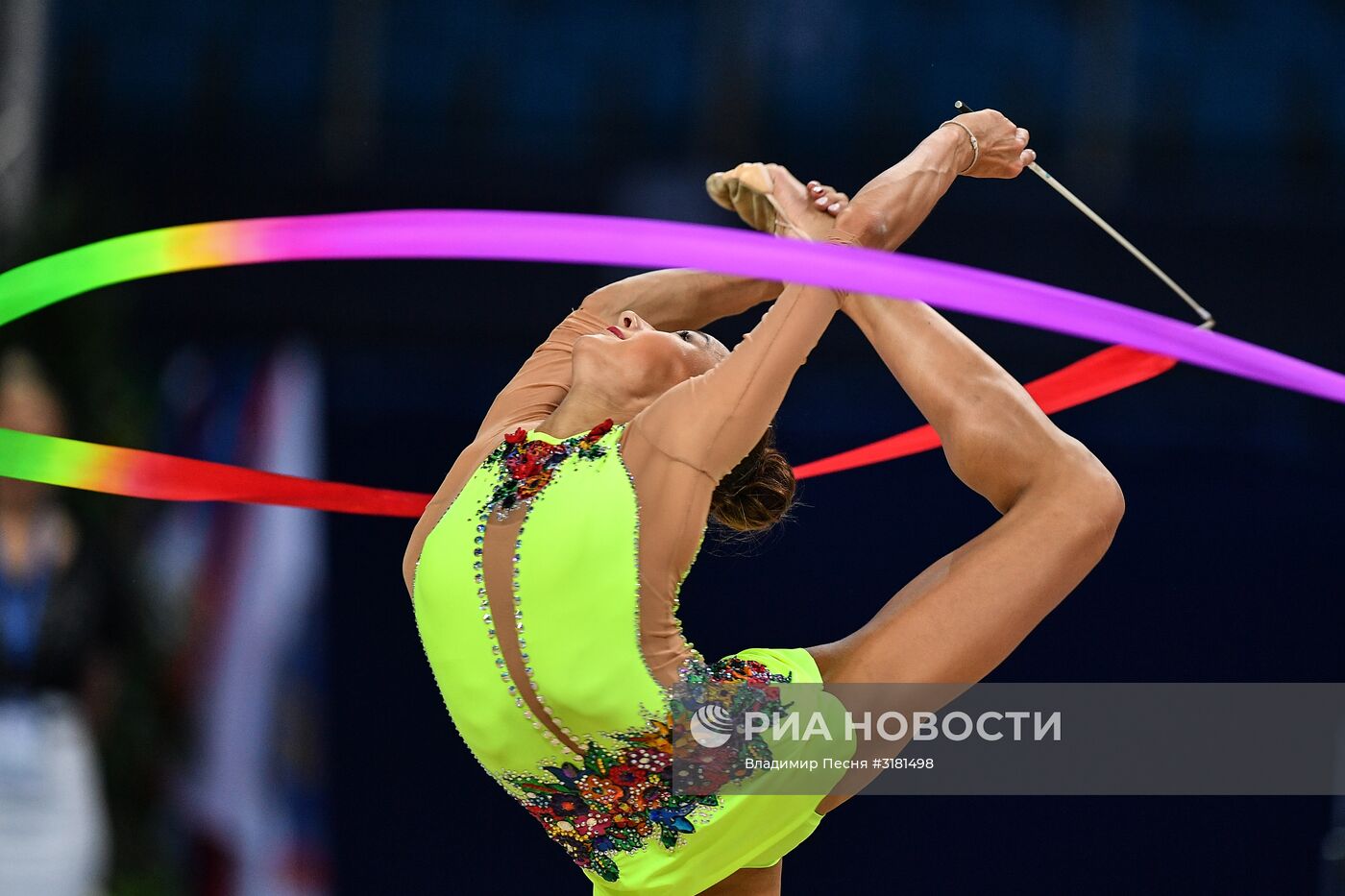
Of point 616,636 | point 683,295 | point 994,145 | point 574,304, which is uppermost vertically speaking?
point 574,304

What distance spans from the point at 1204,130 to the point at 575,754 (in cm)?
393

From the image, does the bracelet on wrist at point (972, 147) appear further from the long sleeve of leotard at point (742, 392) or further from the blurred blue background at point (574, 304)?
the blurred blue background at point (574, 304)

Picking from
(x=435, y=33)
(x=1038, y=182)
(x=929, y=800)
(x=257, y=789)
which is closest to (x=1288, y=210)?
(x=1038, y=182)

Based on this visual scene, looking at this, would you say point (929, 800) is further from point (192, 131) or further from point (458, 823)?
point (192, 131)

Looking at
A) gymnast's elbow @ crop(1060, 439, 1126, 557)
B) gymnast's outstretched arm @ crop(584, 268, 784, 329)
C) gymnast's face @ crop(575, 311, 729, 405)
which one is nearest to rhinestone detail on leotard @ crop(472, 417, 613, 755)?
gymnast's face @ crop(575, 311, 729, 405)

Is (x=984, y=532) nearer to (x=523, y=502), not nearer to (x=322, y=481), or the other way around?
(x=523, y=502)

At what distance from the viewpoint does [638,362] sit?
6.02 feet

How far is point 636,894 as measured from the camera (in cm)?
176

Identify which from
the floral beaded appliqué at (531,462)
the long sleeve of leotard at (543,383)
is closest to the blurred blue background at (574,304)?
the long sleeve of leotard at (543,383)

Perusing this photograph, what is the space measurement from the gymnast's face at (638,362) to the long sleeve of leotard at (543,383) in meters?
0.09

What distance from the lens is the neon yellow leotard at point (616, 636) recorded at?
1.59 m

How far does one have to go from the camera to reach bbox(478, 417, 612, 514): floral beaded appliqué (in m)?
1.68

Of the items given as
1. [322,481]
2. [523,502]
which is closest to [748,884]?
[523,502]

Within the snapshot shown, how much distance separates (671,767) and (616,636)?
0.52 ft
